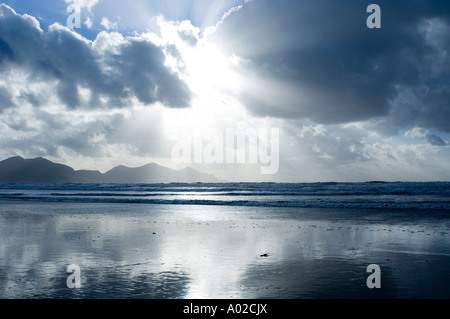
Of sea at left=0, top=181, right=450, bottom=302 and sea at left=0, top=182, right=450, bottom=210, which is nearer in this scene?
sea at left=0, top=181, right=450, bottom=302

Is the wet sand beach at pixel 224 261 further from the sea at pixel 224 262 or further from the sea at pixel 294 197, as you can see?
the sea at pixel 294 197

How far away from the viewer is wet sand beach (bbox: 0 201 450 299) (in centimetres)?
846

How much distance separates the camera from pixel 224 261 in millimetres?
11430

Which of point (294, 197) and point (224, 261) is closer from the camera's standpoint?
point (224, 261)

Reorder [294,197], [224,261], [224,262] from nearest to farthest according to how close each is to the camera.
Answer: [224,262] < [224,261] < [294,197]

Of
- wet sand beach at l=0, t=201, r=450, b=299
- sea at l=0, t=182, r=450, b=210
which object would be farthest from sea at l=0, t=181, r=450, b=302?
sea at l=0, t=182, r=450, b=210

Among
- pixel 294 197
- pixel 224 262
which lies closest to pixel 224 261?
pixel 224 262

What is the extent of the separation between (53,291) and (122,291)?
1564 mm

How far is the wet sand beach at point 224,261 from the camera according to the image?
8.46 m

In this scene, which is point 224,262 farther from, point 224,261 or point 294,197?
point 294,197

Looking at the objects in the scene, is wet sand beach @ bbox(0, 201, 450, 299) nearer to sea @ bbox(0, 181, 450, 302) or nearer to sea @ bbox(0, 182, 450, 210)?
sea @ bbox(0, 181, 450, 302)

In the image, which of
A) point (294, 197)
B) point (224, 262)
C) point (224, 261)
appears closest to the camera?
point (224, 262)

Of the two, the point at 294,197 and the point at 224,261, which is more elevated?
the point at 294,197
